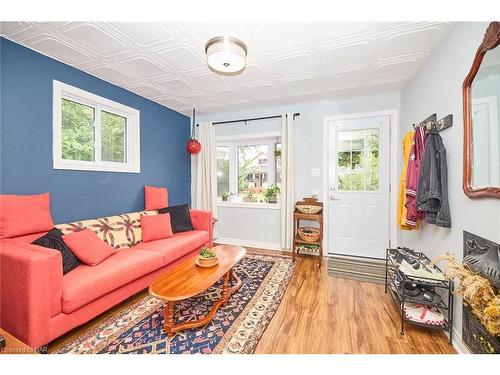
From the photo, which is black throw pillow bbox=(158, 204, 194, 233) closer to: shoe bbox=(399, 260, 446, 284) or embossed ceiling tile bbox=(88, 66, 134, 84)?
embossed ceiling tile bbox=(88, 66, 134, 84)

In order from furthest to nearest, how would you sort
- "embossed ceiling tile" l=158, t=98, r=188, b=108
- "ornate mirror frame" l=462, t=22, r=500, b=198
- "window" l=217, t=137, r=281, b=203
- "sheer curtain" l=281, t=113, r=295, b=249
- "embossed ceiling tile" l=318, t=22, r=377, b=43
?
"window" l=217, t=137, r=281, b=203
"sheer curtain" l=281, t=113, r=295, b=249
"embossed ceiling tile" l=158, t=98, r=188, b=108
"embossed ceiling tile" l=318, t=22, r=377, b=43
"ornate mirror frame" l=462, t=22, r=500, b=198

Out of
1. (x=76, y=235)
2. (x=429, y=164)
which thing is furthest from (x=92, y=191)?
(x=429, y=164)

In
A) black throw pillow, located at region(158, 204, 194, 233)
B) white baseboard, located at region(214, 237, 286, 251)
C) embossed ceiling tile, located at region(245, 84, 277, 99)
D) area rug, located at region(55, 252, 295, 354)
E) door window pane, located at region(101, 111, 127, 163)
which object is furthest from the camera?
white baseboard, located at region(214, 237, 286, 251)

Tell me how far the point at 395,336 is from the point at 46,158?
3.53m

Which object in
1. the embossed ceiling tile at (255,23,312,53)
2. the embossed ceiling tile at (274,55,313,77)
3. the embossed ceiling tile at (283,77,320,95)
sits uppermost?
the embossed ceiling tile at (283,77,320,95)

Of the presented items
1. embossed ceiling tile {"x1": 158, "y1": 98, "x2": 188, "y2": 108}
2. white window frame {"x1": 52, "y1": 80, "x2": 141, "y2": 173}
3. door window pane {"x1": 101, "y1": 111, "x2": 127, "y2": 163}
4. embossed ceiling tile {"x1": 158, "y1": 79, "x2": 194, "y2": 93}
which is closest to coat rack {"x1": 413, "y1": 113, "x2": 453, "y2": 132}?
embossed ceiling tile {"x1": 158, "y1": 79, "x2": 194, "y2": 93}

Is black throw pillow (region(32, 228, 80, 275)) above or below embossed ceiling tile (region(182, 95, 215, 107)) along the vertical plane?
below

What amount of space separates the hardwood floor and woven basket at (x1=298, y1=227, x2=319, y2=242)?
89cm

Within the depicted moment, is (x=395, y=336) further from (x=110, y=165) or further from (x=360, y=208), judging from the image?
(x=110, y=165)

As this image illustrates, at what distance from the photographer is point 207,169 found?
4.19 m

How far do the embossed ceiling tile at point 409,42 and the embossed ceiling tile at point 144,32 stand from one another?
6.40 ft

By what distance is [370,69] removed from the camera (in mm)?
2520

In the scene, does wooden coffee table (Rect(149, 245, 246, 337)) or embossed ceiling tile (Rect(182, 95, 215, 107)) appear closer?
wooden coffee table (Rect(149, 245, 246, 337))

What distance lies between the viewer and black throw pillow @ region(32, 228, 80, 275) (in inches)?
70.9
